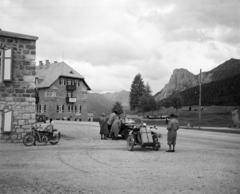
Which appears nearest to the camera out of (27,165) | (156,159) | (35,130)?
(27,165)

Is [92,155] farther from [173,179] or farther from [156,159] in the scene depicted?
[173,179]

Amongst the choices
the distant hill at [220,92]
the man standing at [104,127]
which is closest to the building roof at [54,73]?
the distant hill at [220,92]

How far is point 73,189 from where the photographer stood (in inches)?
262

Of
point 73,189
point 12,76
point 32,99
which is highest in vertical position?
point 12,76

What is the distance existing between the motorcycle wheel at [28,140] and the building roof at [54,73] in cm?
4775

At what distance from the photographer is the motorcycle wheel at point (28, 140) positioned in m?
15.4

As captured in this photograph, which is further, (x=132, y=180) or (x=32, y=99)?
(x=32, y=99)

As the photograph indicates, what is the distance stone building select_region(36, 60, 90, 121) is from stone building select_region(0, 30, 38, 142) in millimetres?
45336

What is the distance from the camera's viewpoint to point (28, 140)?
15492 mm

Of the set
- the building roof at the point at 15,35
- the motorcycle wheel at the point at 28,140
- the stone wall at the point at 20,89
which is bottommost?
the motorcycle wheel at the point at 28,140

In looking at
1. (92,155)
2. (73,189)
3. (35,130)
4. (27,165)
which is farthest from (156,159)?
(35,130)

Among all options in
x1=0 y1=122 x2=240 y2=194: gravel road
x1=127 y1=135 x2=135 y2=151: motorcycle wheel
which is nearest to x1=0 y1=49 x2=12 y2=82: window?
x1=0 y1=122 x2=240 y2=194: gravel road

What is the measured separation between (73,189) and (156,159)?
5.14m

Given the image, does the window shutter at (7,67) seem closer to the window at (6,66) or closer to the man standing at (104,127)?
the window at (6,66)
